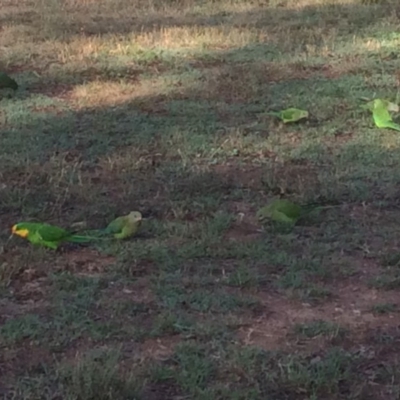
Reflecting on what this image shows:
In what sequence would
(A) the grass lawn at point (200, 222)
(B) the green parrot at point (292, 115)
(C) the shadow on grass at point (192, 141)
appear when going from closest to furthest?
(A) the grass lawn at point (200, 222) → (C) the shadow on grass at point (192, 141) → (B) the green parrot at point (292, 115)

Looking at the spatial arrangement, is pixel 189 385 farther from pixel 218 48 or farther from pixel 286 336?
pixel 218 48

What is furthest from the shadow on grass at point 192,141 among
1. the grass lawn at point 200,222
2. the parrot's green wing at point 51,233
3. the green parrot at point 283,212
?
the parrot's green wing at point 51,233

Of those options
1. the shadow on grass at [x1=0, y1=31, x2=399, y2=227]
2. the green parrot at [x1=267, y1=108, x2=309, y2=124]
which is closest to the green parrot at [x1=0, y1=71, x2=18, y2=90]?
the shadow on grass at [x1=0, y1=31, x2=399, y2=227]

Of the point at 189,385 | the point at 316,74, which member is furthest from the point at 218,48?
the point at 189,385

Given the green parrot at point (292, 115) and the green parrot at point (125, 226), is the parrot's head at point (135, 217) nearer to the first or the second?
the green parrot at point (125, 226)

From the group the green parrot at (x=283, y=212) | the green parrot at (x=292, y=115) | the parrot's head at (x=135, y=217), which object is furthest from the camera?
the green parrot at (x=292, y=115)

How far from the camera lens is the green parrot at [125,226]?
4629 mm

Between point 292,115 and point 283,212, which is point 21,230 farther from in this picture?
point 292,115

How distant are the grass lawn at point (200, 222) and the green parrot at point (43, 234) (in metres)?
0.06

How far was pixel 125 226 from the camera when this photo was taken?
15.2 feet

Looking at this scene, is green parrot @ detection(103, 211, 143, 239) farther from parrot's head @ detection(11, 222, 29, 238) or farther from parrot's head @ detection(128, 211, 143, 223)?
parrot's head @ detection(11, 222, 29, 238)

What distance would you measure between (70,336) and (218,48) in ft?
22.0

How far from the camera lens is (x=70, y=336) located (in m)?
3.66

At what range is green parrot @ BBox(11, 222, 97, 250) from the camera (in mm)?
4496
